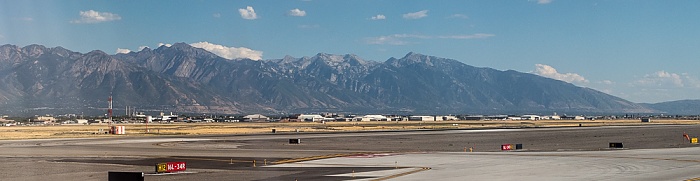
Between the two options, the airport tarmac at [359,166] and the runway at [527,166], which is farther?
the airport tarmac at [359,166]

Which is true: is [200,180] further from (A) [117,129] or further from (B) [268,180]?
(A) [117,129]

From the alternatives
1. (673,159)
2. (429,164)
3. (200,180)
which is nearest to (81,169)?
(200,180)

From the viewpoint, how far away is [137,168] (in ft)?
181

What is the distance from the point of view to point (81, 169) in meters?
54.0

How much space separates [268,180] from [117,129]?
309ft

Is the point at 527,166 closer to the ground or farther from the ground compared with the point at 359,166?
farther from the ground

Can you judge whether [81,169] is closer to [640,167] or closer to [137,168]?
[137,168]

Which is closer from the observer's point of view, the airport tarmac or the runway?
the runway

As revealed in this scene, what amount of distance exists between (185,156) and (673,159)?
3936cm

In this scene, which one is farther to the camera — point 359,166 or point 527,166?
point 359,166

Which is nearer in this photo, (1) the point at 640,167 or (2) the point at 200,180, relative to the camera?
(2) the point at 200,180

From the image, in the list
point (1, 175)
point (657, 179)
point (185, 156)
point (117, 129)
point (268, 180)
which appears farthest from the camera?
point (117, 129)

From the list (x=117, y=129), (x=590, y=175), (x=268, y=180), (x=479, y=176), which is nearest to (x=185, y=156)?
(x=268, y=180)

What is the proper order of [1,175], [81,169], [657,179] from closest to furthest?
1. [657,179]
2. [1,175]
3. [81,169]
